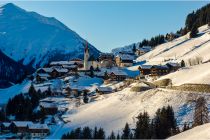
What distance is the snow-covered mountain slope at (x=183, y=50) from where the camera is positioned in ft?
436

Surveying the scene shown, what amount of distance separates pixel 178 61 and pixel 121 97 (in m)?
38.0

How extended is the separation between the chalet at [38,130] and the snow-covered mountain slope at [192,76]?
79.6ft

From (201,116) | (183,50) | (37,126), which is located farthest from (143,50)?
(201,116)

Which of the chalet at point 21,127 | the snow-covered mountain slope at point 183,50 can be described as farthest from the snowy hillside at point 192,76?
the chalet at point 21,127

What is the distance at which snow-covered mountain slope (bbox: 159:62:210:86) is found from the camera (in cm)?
8715

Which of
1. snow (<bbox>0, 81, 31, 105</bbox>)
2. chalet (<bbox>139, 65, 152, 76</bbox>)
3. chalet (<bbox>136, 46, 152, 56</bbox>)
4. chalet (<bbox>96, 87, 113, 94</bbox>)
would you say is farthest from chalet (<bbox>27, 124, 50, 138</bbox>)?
chalet (<bbox>136, 46, 152, 56</bbox>)

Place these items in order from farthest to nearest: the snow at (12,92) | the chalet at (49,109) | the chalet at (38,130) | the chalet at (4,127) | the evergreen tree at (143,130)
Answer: the snow at (12,92)
the chalet at (49,109)
the chalet at (4,127)
the chalet at (38,130)
the evergreen tree at (143,130)

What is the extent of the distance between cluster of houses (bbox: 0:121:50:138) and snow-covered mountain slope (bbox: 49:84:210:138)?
261 cm

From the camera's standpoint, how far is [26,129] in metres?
93.0

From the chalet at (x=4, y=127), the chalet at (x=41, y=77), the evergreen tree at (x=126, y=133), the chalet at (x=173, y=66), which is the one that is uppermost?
the chalet at (x=173, y=66)

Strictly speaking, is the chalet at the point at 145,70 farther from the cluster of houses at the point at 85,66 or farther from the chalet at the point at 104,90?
the chalet at the point at 104,90

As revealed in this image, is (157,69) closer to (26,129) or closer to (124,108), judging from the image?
(124,108)

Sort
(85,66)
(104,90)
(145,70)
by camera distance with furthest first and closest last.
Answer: (85,66), (145,70), (104,90)

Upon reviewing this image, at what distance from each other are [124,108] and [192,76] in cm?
1395
